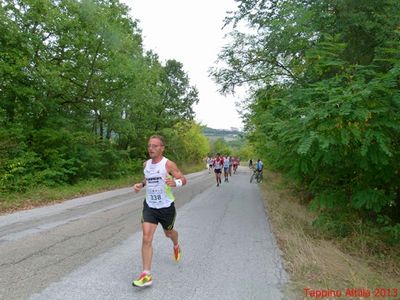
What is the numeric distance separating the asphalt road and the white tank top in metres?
1.03

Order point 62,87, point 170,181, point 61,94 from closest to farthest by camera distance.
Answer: point 170,181
point 62,87
point 61,94

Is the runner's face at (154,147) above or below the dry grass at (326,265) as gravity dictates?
above

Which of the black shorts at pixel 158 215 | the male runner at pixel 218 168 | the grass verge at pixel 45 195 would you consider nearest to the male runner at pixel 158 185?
the black shorts at pixel 158 215

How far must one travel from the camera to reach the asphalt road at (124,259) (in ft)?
15.0

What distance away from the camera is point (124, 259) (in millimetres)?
5898

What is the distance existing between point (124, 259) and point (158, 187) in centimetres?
165

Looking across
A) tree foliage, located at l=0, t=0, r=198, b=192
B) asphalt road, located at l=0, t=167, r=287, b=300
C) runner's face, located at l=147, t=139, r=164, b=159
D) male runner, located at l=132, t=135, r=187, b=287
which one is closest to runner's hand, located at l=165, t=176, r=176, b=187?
male runner, located at l=132, t=135, r=187, b=287

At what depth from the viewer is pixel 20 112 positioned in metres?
17.9

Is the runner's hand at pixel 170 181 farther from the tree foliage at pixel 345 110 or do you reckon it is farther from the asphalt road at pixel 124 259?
the tree foliage at pixel 345 110

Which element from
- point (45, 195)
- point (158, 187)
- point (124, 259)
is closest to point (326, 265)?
point (158, 187)

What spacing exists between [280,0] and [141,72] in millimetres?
12863

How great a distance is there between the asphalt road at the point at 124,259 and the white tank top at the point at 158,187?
3.39 feet

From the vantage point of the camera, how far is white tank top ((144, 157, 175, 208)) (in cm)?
500

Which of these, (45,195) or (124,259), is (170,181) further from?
(45,195)
